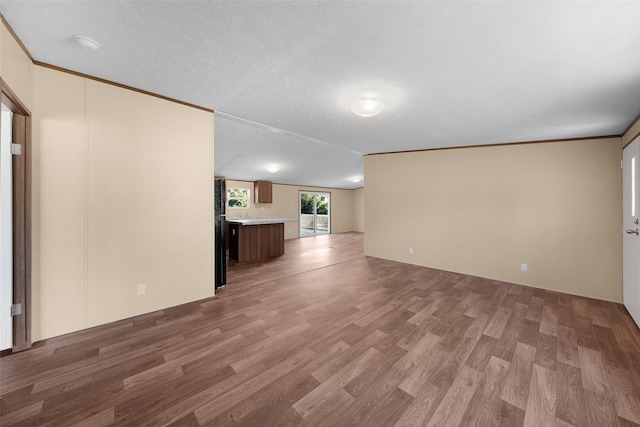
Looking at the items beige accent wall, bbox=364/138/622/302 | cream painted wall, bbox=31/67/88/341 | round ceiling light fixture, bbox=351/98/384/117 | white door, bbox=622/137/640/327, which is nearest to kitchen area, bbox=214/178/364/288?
cream painted wall, bbox=31/67/88/341

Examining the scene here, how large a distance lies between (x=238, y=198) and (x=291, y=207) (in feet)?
6.99

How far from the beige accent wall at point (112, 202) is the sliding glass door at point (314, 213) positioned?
6.81 meters

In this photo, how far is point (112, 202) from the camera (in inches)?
95.9

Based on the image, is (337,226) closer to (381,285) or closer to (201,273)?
(381,285)

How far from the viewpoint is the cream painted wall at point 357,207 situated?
11328 mm

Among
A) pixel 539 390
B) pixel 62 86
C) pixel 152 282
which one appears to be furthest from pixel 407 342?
pixel 62 86

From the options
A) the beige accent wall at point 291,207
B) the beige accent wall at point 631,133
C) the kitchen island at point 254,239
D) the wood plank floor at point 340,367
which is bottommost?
the wood plank floor at point 340,367

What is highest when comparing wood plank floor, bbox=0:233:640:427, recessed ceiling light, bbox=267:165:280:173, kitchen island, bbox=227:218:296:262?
recessed ceiling light, bbox=267:165:280:173

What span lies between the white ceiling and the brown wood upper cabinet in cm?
472

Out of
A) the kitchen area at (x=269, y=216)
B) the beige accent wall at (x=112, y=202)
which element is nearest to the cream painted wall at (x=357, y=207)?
the kitchen area at (x=269, y=216)

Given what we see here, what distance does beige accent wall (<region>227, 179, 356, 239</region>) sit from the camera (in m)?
8.02

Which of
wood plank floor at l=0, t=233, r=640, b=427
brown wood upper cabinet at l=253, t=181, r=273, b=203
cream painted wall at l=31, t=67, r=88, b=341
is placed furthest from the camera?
brown wood upper cabinet at l=253, t=181, r=273, b=203

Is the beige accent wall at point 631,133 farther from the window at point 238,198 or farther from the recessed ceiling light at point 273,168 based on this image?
the window at point 238,198

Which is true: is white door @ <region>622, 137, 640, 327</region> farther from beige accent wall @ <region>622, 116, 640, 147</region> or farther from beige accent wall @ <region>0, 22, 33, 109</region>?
beige accent wall @ <region>0, 22, 33, 109</region>
